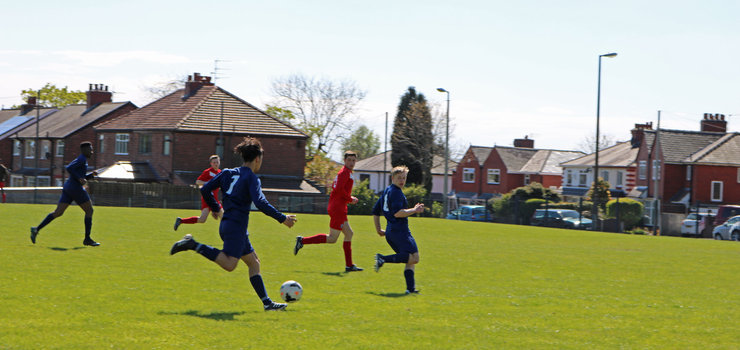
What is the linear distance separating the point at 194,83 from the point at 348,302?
52.1m

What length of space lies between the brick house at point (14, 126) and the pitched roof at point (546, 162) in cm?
4685

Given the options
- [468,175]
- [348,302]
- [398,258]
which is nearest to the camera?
[348,302]

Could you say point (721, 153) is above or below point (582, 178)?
above

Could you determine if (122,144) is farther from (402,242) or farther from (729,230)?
(402,242)

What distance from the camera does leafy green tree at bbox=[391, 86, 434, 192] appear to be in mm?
72750

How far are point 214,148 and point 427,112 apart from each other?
24.9 m

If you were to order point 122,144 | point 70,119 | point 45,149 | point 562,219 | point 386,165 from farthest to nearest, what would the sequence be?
point 386,165, point 70,119, point 45,149, point 122,144, point 562,219

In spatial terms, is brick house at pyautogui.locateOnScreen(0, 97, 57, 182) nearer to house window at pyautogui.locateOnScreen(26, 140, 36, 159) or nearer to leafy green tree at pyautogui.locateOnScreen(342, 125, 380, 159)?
house window at pyautogui.locateOnScreen(26, 140, 36, 159)

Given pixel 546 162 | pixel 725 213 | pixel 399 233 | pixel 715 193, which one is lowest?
pixel 725 213

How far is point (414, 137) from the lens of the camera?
73062mm

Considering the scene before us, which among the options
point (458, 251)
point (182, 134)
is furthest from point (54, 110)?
point (458, 251)

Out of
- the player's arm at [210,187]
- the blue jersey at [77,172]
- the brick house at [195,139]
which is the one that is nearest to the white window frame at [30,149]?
the brick house at [195,139]

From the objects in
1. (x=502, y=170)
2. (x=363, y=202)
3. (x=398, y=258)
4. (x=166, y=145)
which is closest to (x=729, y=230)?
(x=363, y=202)

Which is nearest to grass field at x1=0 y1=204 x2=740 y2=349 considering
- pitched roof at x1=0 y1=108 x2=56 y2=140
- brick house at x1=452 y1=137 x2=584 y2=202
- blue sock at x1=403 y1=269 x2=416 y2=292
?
blue sock at x1=403 y1=269 x2=416 y2=292
